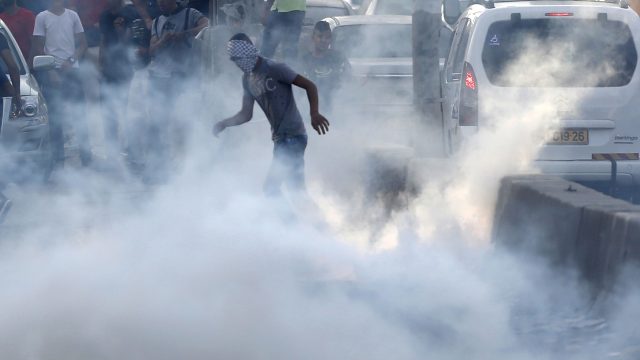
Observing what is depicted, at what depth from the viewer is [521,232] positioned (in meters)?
7.82

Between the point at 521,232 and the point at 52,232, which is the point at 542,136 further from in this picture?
the point at 52,232

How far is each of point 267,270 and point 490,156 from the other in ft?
10.3

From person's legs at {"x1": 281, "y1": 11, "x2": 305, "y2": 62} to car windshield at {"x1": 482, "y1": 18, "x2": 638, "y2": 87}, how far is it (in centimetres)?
466

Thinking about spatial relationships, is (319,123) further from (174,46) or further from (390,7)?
(390,7)

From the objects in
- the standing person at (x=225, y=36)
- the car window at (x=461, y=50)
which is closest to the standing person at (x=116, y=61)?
the standing person at (x=225, y=36)

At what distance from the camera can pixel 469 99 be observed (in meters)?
9.93

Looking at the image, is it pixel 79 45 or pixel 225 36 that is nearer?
pixel 79 45

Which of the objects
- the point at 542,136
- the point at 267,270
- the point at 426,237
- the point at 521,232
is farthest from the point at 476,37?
the point at 267,270

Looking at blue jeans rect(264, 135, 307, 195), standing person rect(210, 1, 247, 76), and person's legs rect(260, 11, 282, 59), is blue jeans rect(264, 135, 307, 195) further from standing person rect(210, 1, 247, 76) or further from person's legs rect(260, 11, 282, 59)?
person's legs rect(260, 11, 282, 59)

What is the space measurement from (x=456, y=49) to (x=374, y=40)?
4716mm

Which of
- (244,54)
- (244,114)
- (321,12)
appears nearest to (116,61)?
(244,114)

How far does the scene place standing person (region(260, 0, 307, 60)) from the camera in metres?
14.3

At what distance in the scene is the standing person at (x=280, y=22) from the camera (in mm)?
14266

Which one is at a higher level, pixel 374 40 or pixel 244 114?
pixel 244 114
